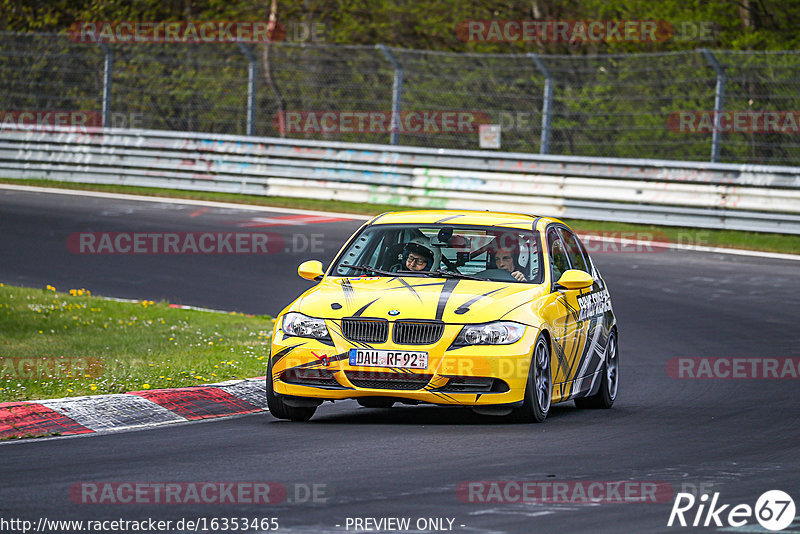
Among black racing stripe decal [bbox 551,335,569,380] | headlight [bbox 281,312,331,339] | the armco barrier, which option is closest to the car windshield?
black racing stripe decal [bbox 551,335,569,380]

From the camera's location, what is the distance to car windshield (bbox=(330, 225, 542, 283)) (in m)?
10.2

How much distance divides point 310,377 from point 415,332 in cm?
77

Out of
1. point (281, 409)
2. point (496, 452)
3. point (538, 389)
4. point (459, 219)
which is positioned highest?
point (459, 219)

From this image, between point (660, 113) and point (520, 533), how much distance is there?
18.6 metres

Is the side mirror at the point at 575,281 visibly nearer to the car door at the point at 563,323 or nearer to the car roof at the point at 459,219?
the car door at the point at 563,323

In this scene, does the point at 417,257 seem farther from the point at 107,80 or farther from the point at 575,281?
the point at 107,80

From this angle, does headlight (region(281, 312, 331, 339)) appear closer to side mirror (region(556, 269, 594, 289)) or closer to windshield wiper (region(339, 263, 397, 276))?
windshield wiper (region(339, 263, 397, 276))

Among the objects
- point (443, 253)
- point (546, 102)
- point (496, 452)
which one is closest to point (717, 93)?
point (546, 102)

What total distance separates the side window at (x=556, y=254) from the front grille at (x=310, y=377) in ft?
6.73

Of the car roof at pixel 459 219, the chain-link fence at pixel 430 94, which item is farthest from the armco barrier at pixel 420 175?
the car roof at pixel 459 219

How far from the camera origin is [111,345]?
1303cm

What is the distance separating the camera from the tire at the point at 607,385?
1102 centimetres

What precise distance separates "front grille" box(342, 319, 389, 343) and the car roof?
148 centimetres

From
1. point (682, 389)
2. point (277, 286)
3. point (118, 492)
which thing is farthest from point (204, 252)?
point (118, 492)
